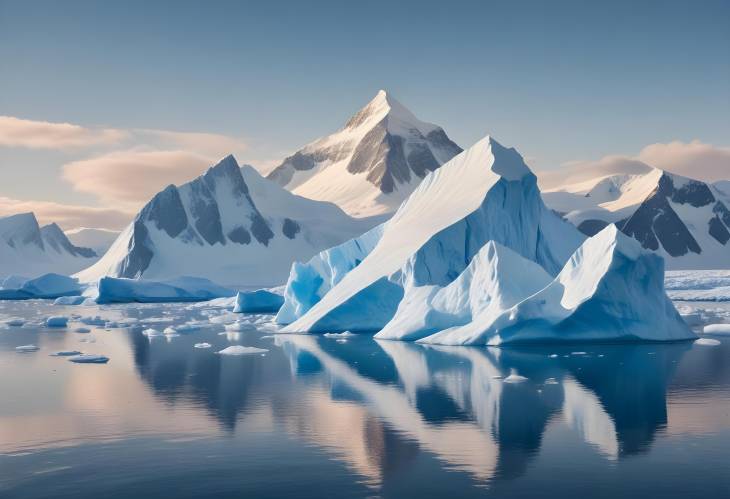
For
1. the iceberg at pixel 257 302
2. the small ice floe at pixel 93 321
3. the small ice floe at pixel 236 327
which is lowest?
the small ice floe at pixel 236 327

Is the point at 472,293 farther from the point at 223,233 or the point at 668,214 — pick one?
the point at 668,214

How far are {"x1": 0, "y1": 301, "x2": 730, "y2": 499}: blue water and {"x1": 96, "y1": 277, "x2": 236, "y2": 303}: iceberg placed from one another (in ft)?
142

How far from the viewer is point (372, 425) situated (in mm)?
14484

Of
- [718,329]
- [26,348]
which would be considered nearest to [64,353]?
[26,348]

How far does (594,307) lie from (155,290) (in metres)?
51.4

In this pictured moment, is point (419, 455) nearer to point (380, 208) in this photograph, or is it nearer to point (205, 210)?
point (205, 210)

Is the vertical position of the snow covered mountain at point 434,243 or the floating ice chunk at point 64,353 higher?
the snow covered mountain at point 434,243

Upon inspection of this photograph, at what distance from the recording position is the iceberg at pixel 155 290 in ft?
221

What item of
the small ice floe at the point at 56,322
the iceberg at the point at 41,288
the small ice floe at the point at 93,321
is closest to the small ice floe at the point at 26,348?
the small ice floe at the point at 56,322

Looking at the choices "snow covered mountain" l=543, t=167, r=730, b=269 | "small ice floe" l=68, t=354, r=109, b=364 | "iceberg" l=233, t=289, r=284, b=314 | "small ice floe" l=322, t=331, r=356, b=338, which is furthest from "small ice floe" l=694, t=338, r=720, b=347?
"snow covered mountain" l=543, t=167, r=730, b=269

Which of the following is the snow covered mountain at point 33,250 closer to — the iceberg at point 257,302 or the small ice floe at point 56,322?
the iceberg at point 257,302

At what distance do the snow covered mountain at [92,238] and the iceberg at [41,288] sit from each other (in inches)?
4139

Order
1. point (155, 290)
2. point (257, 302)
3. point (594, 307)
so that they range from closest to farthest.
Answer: point (594, 307), point (257, 302), point (155, 290)

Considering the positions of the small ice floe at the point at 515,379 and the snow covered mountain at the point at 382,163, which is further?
the snow covered mountain at the point at 382,163
